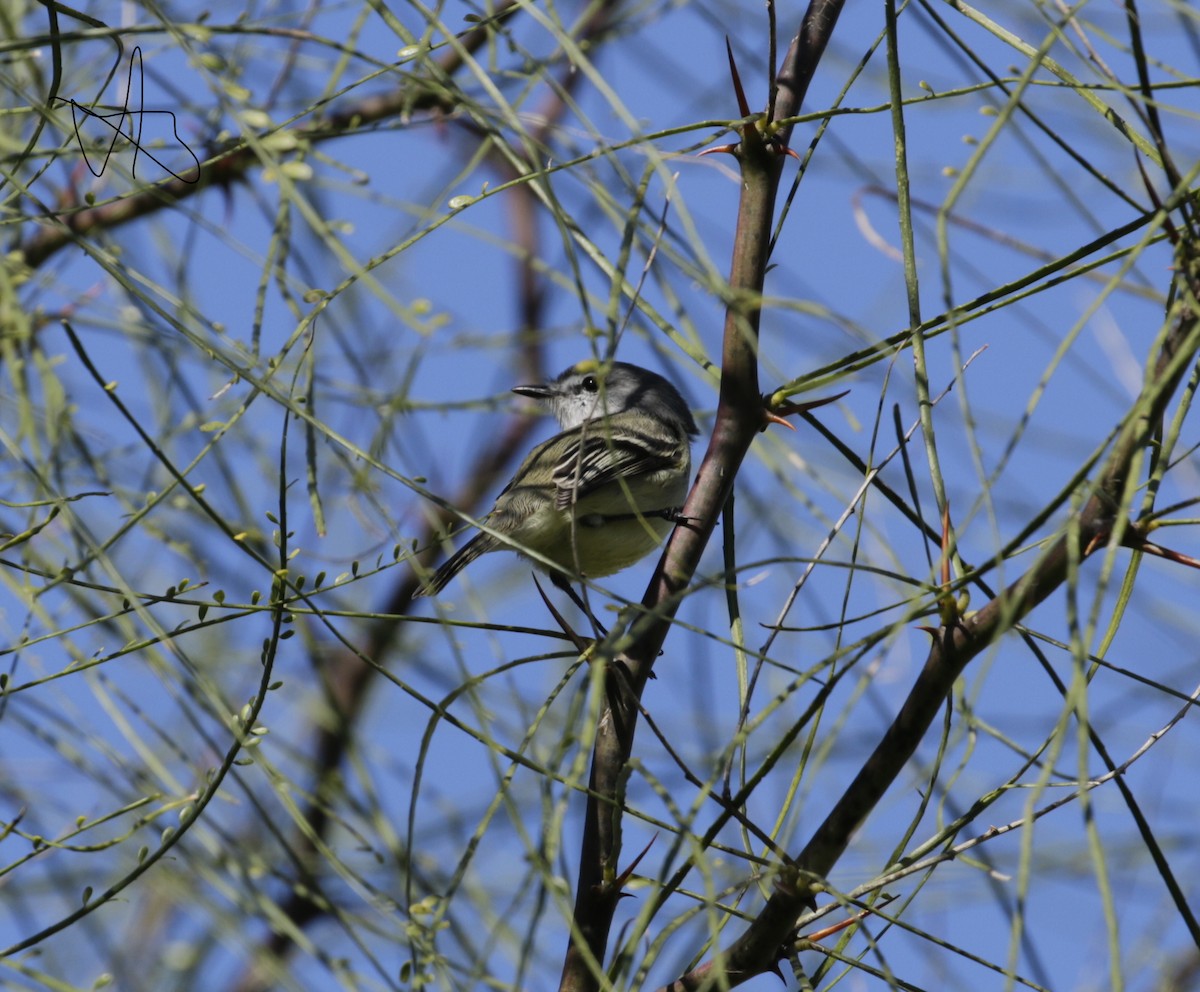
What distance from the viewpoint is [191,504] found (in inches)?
130

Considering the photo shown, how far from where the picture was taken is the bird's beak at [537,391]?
4879mm

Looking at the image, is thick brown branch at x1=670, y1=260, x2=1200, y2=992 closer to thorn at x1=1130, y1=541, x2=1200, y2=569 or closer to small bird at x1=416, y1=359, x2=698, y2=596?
thorn at x1=1130, y1=541, x2=1200, y2=569

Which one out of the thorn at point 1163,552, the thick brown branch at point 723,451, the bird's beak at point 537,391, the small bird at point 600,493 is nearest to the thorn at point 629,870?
the thick brown branch at point 723,451

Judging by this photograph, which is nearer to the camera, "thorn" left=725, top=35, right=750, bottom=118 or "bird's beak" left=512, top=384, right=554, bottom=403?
"thorn" left=725, top=35, right=750, bottom=118

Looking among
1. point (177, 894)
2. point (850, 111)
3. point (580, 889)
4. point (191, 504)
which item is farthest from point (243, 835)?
point (850, 111)

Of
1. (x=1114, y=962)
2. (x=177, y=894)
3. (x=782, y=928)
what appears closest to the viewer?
(x=1114, y=962)

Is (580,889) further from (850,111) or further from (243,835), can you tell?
(243,835)

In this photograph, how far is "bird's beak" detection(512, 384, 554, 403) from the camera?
488cm

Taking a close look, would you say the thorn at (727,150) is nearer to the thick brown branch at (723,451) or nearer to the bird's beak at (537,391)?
the thick brown branch at (723,451)

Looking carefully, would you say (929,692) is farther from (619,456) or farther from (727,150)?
(619,456)

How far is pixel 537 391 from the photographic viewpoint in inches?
195

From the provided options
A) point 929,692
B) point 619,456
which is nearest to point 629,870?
point 929,692

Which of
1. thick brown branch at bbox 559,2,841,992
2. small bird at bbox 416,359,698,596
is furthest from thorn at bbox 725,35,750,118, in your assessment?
small bird at bbox 416,359,698,596

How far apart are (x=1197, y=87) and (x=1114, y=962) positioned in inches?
43.6
